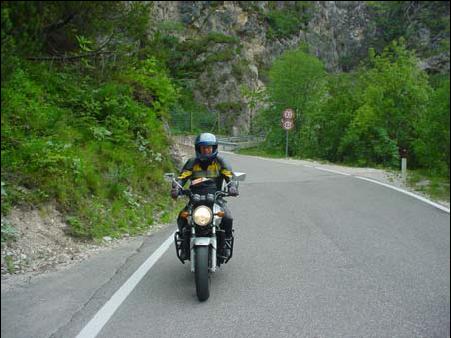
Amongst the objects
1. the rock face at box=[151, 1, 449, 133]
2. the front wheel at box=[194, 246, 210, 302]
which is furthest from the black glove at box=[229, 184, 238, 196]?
the rock face at box=[151, 1, 449, 133]

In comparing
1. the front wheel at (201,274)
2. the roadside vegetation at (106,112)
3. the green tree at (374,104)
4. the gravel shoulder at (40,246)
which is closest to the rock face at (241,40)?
the green tree at (374,104)

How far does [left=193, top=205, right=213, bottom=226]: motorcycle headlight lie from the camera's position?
5.01m

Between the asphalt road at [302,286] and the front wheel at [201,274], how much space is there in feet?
0.32

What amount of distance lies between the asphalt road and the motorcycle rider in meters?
0.63

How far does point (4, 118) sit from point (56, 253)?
113 inches

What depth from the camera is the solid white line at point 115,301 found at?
403cm

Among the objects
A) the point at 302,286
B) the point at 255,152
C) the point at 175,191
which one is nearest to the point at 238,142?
the point at 255,152

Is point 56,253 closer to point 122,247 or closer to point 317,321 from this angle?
point 122,247

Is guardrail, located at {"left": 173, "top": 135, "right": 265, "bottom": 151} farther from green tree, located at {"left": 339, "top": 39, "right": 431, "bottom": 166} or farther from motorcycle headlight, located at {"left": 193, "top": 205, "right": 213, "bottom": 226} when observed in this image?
motorcycle headlight, located at {"left": 193, "top": 205, "right": 213, "bottom": 226}

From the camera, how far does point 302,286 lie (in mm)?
5215

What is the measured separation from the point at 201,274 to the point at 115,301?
3.00ft

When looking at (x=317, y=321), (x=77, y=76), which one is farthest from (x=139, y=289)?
(x=77, y=76)

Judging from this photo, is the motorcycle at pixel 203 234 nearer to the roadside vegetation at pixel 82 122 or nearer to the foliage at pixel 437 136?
the roadside vegetation at pixel 82 122

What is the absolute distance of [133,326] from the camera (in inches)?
163
